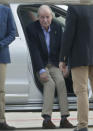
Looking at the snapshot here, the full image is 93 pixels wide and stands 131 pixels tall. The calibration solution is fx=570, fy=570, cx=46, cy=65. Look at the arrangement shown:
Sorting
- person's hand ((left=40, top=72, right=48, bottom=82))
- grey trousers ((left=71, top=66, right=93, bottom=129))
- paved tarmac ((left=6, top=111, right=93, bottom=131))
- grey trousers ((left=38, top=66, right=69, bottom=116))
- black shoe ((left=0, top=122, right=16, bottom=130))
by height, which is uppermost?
grey trousers ((left=71, top=66, right=93, bottom=129))

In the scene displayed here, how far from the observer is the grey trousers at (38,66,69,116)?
756cm

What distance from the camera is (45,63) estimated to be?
7750mm

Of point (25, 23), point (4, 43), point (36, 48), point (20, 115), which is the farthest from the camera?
point (20, 115)

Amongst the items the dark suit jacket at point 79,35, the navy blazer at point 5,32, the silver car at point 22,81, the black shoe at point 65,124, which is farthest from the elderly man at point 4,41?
the dark suit jacket at point 79,35

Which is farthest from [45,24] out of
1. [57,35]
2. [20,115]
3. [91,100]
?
[20,115]

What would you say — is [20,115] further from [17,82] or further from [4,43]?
[4,43]

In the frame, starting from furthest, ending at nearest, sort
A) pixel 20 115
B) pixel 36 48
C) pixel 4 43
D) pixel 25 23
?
pixel 20 115, pixel 25 23, pixel 36 48, pixel 4 43

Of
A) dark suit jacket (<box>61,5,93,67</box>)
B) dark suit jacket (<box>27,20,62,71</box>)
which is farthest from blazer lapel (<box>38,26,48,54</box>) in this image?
dark suit jacket (<box>61,5,93,67</box>)

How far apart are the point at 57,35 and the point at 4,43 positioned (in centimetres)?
100

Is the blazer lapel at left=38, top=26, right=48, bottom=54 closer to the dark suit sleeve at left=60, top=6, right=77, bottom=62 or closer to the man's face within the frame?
the man's face

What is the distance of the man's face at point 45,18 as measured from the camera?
7.64 metres

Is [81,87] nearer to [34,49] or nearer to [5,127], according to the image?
[5,127]

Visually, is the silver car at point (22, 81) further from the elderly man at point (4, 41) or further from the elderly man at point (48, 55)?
the elderly man at point (4, 41)

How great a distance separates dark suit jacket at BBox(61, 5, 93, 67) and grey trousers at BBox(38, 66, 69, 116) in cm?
133
